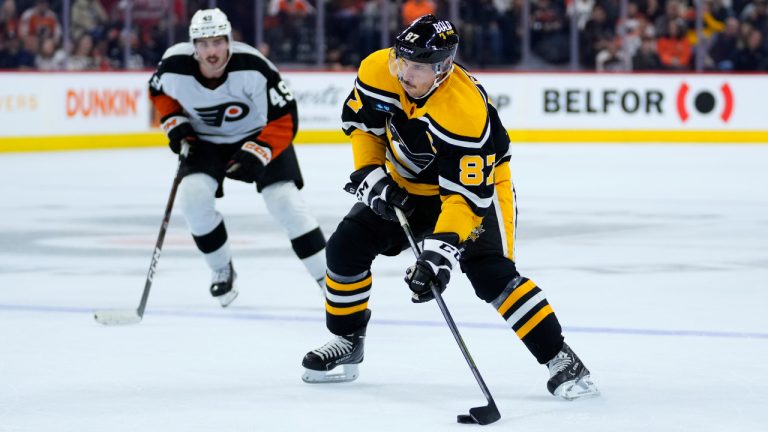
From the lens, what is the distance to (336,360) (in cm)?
393

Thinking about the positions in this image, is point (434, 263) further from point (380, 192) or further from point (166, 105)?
point (166, 105)

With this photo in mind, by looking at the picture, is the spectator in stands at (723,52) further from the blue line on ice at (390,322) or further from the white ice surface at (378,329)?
the blue line on ice at (390,322)

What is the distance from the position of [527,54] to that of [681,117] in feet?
5.43

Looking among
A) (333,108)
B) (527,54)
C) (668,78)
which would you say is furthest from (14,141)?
(668,78)

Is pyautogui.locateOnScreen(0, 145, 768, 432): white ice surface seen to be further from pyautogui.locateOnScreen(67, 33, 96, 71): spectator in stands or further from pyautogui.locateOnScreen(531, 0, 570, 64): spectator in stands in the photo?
pyautogui.locateOnScreen(531, 0, 570, 64): spectator in stands

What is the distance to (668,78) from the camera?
1448 centimetres

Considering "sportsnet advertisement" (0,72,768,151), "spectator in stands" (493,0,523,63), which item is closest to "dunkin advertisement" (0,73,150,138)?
"sportsnet advertisement" (0,72,768,151)

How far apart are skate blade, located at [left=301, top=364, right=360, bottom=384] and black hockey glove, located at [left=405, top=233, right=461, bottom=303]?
53 centimetres

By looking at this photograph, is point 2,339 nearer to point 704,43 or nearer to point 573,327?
point 573,327

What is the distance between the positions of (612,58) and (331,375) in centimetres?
1115

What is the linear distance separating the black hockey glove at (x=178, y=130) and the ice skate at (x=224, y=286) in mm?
446

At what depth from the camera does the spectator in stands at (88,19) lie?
45.4ft

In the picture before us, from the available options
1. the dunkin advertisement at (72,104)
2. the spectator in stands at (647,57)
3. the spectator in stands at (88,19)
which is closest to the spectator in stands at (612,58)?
the spectator in stands at (647,57)

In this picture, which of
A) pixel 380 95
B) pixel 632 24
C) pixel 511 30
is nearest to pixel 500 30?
pixel 511 30
